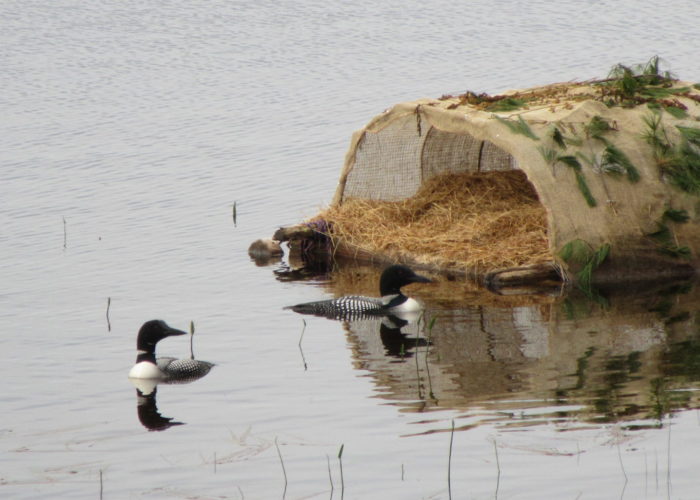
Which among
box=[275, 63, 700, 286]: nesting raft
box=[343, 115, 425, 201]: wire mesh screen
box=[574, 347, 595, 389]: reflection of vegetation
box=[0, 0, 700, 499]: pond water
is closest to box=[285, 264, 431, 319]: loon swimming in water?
box=[0, 0, 700, 499]: pond water

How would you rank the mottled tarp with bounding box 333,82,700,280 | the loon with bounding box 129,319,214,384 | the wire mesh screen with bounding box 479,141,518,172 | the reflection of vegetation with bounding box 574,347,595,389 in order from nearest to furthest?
the reflection of vegetation with bounding box 574,347,595,389, the loon with bounding box 129,319,214,384, the mottled tarp with bounding box 333,82,700,280, the wire mesh screen with bounding box 479,141,518,172

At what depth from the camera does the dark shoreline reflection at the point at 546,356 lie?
29.5ft

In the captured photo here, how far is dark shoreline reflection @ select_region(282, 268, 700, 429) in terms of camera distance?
9.00 m

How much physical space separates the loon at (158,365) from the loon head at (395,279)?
267 centimetres

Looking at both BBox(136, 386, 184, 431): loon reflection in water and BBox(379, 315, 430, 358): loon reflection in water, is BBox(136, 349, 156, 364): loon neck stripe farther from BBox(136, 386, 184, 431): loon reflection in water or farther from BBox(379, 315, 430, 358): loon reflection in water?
BBox(379, 315, 430, 358): loon reflection in water

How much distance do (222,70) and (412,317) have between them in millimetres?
22772

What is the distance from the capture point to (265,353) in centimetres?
1107

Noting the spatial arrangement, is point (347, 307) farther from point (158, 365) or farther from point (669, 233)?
point (669, 233)

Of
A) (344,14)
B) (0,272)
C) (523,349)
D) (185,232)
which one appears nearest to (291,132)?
(185,232)

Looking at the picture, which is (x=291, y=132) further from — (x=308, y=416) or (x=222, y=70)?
(x=308, y=416)

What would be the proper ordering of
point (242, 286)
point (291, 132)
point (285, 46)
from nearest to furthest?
point (242, 286), point (291, 132), point (285, 46)

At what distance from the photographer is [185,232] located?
17219 millimetres

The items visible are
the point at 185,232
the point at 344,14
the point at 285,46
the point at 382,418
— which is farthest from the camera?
the point at 344,14

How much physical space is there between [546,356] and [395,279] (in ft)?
8.50
